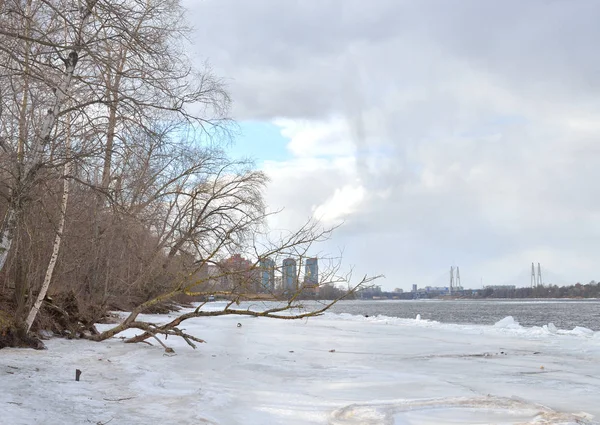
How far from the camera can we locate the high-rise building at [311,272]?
11852 mm

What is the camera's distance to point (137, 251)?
58.4 feet

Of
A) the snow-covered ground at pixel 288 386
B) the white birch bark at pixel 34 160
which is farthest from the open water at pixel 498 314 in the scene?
the white birch bark at pixel 34 160

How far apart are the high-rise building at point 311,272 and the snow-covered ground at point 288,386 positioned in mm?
1662

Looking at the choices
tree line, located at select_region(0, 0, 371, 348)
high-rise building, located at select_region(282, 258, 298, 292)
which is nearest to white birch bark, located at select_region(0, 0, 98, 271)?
tree line, located at select_region(0, 0, 371, 348)

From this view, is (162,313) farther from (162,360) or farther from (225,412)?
(225,412)

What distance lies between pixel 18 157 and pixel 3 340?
4.36 metres

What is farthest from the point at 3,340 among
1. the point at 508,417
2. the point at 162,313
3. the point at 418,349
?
the point at 162,313

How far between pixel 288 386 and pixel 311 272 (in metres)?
3.25

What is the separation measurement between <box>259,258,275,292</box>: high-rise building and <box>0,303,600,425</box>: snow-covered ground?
1.53 metres

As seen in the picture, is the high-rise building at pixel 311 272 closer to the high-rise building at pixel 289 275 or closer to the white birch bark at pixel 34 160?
the high-rise building at pixel 289 275

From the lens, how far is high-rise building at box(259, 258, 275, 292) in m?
12.1

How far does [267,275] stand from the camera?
12422 mm

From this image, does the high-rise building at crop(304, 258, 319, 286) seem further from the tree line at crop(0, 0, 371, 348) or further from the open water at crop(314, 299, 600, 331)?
the open water at crop(314, 299, 600, 331)

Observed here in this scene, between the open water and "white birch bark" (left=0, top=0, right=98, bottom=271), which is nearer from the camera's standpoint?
"white birch bark" (left=0, top=0, right=98, bottom=271)
